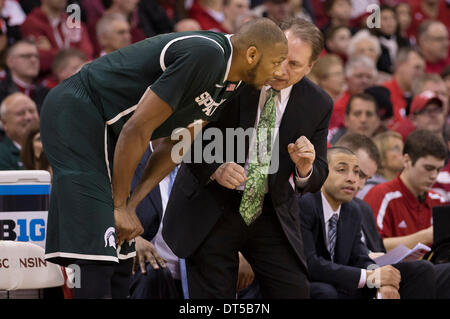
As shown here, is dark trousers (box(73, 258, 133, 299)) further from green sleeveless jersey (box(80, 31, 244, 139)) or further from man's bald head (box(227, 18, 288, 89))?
man's bald head (box(227, 18, 288, 89))

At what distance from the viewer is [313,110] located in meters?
3.38

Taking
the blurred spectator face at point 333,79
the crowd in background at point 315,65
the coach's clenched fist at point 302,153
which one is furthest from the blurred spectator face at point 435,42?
the coach's clenched fist at point 302,153

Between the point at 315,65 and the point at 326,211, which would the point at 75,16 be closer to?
the point at 326,211

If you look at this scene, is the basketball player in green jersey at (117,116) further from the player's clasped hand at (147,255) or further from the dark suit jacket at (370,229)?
the dark suit jacket at (370,229)

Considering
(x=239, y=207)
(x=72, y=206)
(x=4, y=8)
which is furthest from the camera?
(x=4, y=8)

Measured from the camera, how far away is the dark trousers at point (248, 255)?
10.8 ft

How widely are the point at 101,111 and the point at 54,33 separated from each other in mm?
4855

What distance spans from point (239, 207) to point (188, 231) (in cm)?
24

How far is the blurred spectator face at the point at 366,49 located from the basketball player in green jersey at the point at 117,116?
19.2ft

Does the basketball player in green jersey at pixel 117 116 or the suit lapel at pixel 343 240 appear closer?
the basketball player in green jersey at pixel 117 116

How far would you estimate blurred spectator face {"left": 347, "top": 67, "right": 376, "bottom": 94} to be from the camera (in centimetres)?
786

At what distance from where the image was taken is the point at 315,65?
749 centimetres
